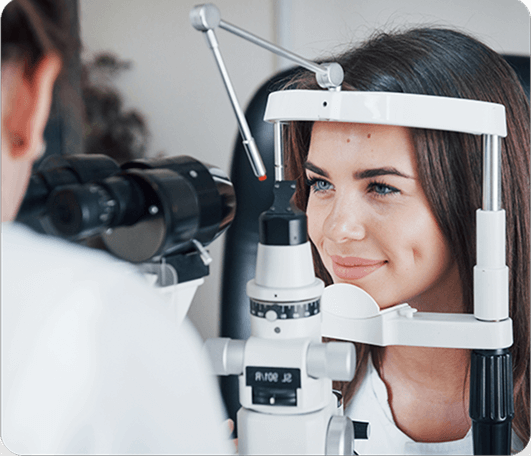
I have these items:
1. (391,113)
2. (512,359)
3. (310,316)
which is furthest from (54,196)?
(512,359)

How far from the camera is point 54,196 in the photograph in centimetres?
56

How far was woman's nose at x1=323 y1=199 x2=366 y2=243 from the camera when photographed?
3.00 ft

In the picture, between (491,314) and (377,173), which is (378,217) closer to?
(377,173)

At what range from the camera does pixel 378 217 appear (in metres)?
0.91

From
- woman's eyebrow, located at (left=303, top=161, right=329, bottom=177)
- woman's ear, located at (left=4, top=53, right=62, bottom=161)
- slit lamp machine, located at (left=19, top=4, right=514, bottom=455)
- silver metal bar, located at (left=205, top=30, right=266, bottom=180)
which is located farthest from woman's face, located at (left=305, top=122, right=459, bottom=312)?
woman's ear, located at (left=4, top=53, right=62, bottom=161)

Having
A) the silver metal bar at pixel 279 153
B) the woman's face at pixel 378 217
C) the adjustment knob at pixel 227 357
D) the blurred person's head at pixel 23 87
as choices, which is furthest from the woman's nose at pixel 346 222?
the blurred person's head at pixel 23 87

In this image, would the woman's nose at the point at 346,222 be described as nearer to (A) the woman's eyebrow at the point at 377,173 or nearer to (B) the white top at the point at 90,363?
(A) the woman's eyebrow at the point at 377,173

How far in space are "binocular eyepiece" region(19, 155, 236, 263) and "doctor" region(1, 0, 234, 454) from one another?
6cm

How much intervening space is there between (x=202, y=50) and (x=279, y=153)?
256 mm

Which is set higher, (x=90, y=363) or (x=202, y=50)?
(x=202, y=50)

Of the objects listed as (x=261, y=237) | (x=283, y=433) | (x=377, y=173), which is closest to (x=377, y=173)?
(x=377, y=173)

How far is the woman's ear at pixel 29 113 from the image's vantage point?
906mm

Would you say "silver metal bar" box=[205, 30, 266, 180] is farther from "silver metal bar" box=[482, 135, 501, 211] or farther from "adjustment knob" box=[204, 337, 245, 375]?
"silver metal bar" box=[482, 135, 501, 211]

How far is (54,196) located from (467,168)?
611mm
